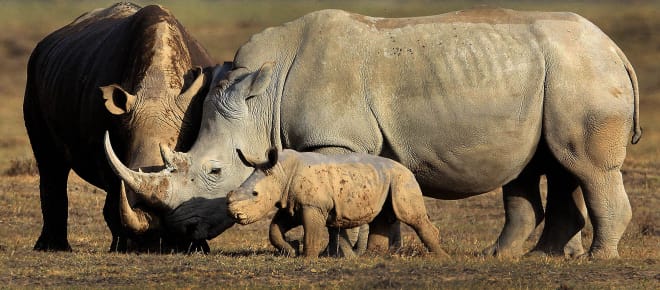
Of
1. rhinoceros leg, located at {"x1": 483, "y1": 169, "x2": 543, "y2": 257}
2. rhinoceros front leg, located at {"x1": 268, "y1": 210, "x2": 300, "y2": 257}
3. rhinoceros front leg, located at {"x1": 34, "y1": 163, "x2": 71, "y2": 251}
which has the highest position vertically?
rhinoceros front leg, located at {"x1": 268, "y1": 210, "x2": 300, "y2": 257}

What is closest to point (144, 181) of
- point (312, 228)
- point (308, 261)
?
point (312, 228)

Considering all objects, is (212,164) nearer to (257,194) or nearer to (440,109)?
(257,194)

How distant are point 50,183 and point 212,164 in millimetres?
3636

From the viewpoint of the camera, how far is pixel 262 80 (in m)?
12.2

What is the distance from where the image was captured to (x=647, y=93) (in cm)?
3762

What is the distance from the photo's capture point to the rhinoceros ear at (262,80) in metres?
12.2

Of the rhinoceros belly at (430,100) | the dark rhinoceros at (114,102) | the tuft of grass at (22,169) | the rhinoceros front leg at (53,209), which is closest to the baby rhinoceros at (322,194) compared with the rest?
the rhinoceros belly at (430,100)

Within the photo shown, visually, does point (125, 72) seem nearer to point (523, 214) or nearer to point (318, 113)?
point (318, 113)

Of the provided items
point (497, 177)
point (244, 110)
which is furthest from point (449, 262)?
point (244, 110)

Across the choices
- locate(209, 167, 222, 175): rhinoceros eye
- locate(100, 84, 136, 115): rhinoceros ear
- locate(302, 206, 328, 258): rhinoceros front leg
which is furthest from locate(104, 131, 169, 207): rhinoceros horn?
locate(302, 206, 328, 258): rhinoceros front leg

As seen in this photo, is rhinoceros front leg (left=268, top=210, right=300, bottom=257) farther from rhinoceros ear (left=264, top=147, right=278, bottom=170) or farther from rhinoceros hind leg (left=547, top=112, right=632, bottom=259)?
rhinoceros hind leg (left=547, top=112, right=632, bottom=259)

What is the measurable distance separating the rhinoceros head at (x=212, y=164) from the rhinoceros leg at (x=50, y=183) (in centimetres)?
273

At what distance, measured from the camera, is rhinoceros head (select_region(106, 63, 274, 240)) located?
1198cm

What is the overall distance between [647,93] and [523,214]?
83.5ft
